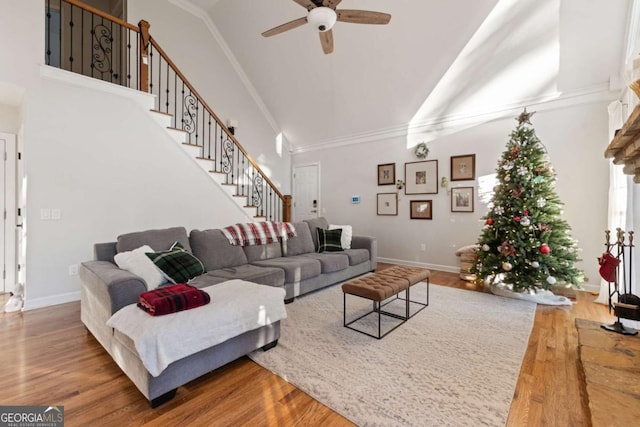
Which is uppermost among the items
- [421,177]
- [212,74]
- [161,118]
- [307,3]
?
[212,74]

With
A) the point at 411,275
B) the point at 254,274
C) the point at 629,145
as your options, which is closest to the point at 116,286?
the point at 254,274

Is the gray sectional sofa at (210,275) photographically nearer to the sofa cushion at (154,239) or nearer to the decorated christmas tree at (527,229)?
the sofa cushion at (154,239)

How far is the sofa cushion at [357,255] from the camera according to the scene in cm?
448

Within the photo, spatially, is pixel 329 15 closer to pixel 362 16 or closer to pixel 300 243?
pixel 362 16

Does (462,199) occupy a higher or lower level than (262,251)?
higher

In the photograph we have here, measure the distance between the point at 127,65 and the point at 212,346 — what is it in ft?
17.1

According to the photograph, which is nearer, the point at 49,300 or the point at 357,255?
the point at 49,300

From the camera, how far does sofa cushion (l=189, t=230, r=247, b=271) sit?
11.2ft

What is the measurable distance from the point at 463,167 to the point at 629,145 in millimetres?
3367

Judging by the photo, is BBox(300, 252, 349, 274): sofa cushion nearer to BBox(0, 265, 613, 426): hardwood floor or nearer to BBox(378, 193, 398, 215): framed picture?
BBox(0, 265, 613, 426): hardwood floor

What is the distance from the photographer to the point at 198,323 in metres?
1.87

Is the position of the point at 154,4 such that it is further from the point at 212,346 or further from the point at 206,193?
Result: the point at 212,346

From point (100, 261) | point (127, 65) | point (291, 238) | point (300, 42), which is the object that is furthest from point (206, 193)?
point (300, 42)

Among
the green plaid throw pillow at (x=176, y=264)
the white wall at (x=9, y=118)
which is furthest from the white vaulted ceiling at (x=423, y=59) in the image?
the green plaid throw pillow at (x=176, y=264)
